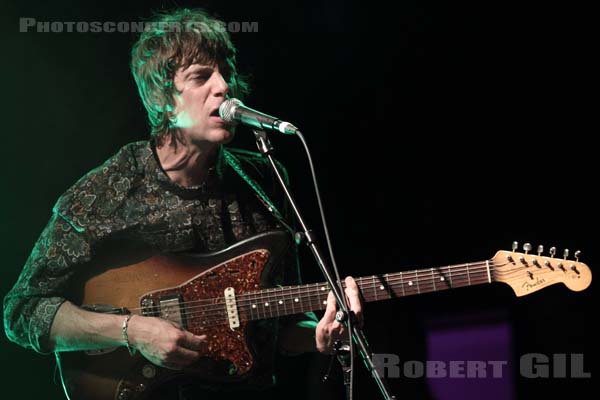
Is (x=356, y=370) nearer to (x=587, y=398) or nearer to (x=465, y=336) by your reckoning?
(x=465, y=336)

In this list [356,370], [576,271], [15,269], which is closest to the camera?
[576,271]

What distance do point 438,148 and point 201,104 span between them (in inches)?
45.8

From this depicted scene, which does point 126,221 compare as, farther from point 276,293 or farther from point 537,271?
point 537,271

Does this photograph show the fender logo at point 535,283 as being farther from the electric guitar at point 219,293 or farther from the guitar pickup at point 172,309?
the guitar pickup at point 172,309

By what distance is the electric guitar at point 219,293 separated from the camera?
2.26 meters

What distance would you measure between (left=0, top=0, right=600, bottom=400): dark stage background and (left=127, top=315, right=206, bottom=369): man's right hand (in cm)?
62

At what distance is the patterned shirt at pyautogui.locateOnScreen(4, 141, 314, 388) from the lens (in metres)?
2.29

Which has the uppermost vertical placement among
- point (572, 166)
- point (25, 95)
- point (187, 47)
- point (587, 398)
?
point (187, 47)

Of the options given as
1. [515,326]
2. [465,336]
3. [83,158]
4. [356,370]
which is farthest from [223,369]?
[515,326]

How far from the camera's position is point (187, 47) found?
8.14ft

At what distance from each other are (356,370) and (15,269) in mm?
1479

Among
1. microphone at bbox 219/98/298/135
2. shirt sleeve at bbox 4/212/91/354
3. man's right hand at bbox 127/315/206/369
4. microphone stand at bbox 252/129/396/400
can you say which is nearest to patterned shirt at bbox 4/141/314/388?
shirt sleeve at bbox 4/212/91/354

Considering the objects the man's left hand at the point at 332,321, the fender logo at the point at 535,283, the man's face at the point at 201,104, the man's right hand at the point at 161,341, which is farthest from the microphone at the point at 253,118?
the fender logo at the point at 535,283

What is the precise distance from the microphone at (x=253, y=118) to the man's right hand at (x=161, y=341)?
78 centimetres
